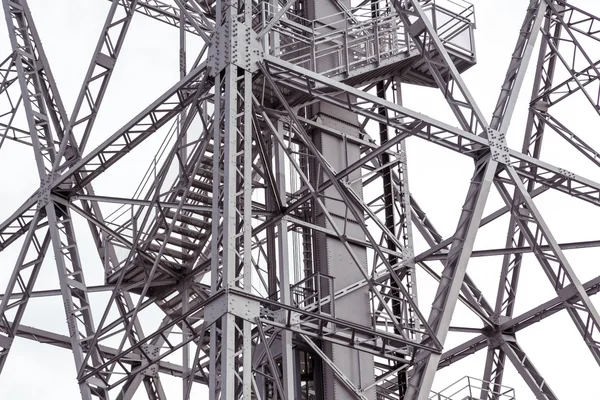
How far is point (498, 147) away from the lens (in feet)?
93.2

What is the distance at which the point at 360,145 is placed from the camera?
106 feet

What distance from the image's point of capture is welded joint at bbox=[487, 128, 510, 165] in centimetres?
2830

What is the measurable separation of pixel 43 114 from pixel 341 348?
9.63 metres

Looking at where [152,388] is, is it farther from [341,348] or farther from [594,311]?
[594,311]

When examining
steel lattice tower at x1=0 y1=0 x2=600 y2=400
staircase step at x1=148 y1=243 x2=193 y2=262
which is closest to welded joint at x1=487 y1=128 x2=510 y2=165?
steel lattice tower at x1=0 y1=0 x2=600 y2=400

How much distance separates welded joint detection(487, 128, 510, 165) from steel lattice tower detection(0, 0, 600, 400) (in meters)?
0.04

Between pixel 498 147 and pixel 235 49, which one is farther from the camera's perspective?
pixel 498 147

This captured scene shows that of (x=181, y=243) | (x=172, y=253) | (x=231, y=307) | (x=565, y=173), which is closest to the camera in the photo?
(x=231, y=307)

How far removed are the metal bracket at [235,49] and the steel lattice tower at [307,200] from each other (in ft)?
0.14

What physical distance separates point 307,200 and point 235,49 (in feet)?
16.7

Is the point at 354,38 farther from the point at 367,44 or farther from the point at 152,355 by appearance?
the point at 152,355

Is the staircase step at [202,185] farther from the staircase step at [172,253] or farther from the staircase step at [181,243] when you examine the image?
the staircase step at [172,253]

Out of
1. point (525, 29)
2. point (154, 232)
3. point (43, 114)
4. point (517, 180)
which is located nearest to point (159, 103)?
point (154, 232)

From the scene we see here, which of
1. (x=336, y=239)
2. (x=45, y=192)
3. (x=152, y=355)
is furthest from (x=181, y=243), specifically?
(x=336, y=239)
